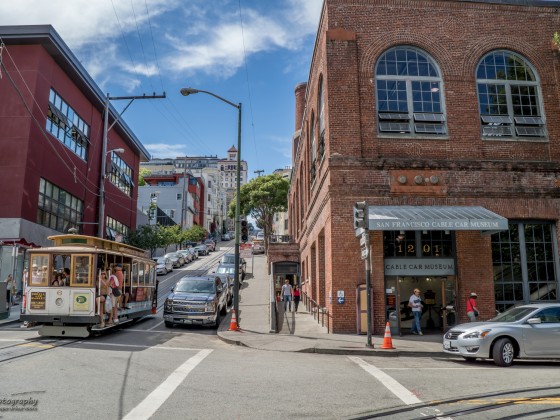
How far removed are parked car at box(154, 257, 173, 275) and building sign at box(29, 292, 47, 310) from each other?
87.0 ft

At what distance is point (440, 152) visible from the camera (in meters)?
16.8

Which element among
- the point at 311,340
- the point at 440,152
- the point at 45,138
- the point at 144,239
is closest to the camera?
the point at 311,340

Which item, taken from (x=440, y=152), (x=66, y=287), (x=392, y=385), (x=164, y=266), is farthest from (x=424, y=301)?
(x=164, y=266)

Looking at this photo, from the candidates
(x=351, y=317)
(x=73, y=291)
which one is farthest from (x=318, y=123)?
(x=73, y=291)

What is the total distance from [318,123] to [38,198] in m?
16.0

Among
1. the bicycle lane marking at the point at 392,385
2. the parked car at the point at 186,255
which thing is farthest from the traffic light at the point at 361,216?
the parked car at the point at 186,255

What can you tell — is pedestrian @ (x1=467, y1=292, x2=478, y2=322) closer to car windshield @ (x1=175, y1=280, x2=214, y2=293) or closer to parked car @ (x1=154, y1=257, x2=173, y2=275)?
car windshield @ (x1=175, y1=280, x2=214, y2=293)

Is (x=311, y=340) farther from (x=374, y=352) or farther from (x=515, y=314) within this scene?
(x=515, y=314)

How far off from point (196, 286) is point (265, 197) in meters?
Answer: 42.3

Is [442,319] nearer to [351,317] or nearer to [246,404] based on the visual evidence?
[351,317]

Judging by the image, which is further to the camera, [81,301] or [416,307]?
[416,307]

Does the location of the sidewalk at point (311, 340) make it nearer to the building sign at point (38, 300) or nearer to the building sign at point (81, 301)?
the building sign at point (81, 301)

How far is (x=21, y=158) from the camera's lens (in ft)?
80.2

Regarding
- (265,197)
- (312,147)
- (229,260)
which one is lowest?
(229,260)
